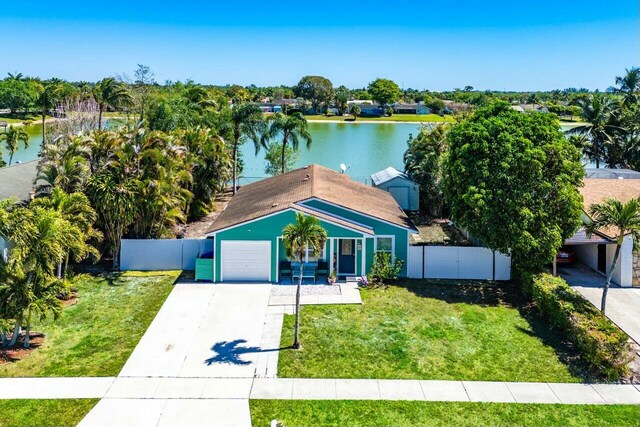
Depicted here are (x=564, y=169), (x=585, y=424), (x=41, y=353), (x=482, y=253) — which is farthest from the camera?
(x=482, y=253)

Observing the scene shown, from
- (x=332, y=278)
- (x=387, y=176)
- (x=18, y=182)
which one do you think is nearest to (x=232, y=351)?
(x=332, y=278)

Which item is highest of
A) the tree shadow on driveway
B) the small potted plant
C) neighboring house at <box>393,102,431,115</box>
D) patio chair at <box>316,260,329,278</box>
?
neighboring house at <box>393,102,431,115</box>

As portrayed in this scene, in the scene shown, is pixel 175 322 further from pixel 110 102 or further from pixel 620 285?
pixel 110 102

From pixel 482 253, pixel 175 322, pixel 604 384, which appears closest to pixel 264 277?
pixel 175 322

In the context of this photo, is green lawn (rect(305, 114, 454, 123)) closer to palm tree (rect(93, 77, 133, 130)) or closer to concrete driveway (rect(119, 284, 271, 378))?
palm tree (rect(93, 77, 133, 130))

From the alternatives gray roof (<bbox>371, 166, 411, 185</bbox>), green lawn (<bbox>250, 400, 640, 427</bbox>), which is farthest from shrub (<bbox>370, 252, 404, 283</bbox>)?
gray roof (<bbox>371, 166, 411, 185</bbox>)

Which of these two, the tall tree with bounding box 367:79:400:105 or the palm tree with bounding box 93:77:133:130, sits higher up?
the tall tree with bounding box 367:79:400:105

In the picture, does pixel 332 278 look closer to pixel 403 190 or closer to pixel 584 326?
pixel 584 326
